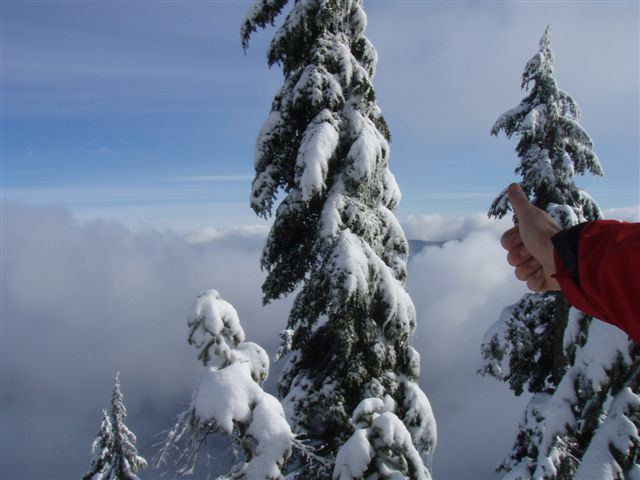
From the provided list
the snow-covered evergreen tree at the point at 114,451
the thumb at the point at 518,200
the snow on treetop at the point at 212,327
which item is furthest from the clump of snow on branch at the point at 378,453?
the snow-covered evergreen tree at the point at 114,451

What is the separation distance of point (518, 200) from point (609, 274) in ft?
1.34

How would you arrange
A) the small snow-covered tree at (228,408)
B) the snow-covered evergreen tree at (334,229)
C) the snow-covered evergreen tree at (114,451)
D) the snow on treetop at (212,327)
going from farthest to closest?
the snow-covered evergreen tree at (114,451) → the snow-covered evergreen tree at (334,229) → the snow on treetop at (212,327) → the small snow-covered tree at (228,408)

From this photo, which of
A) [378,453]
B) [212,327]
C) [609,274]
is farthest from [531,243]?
[378,453]

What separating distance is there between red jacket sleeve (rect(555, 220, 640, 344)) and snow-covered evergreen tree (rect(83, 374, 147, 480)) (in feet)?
54.5

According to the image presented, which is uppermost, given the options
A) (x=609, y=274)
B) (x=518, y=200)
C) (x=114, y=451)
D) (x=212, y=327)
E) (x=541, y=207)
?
(x=541, y=207)

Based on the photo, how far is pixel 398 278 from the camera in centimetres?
838

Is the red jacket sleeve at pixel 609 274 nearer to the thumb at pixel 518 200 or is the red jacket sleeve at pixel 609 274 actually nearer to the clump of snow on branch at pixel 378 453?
the thumb at pixel 518 200

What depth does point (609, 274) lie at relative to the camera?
3.16ft

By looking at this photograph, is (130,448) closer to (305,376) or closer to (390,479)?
(305,376)

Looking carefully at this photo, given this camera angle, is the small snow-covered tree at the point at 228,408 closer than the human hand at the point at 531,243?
No

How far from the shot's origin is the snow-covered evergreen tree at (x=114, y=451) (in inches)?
594

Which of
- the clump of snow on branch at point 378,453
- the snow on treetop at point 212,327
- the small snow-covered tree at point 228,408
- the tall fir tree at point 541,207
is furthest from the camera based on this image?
the tall fir tree at point 541,207

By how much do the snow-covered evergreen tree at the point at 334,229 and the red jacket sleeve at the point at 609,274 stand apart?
5.68m

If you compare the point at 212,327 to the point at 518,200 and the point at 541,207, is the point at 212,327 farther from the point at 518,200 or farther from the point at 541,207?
the point at 541,207
